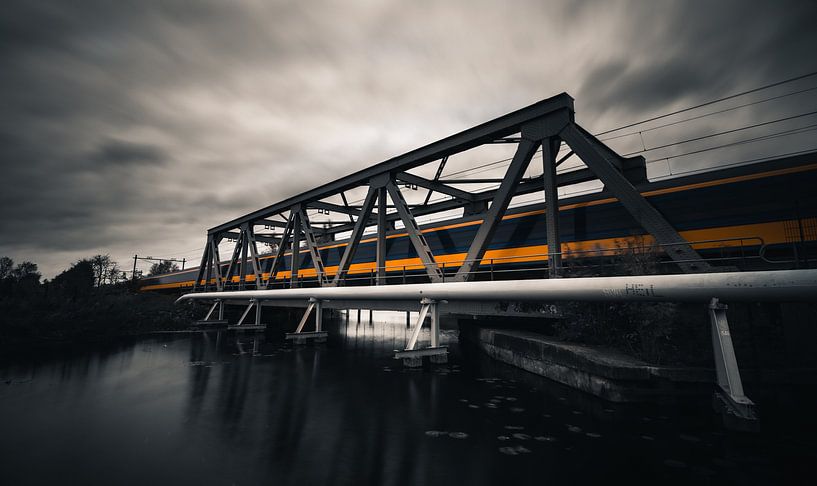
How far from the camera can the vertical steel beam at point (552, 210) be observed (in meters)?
11.6

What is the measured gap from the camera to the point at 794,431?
7238mm

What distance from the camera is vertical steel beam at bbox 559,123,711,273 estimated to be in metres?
9.77

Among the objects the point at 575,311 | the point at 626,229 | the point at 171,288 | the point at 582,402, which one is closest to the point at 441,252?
the point at 575,311

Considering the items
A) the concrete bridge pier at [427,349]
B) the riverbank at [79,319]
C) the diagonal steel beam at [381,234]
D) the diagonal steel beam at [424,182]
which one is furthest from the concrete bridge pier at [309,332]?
the riverbank at [79,319]

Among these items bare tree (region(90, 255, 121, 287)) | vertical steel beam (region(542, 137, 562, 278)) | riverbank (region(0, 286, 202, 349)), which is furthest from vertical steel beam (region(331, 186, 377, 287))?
bare tree (region(90, 255, 121, 287))

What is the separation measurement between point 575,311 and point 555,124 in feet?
23.1

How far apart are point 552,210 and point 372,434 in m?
9.08

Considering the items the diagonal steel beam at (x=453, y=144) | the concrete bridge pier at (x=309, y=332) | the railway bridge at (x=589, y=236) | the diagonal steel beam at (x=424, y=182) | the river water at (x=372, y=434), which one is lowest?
the river water at (x=372, y=434)

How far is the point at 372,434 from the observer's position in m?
7.53

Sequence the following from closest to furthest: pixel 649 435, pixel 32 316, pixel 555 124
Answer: pixel 649 435 → pixel 555 124 → pixel 32 316

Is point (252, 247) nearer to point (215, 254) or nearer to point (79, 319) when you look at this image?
point (215, 254)

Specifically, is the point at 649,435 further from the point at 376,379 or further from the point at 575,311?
the point at 376,379

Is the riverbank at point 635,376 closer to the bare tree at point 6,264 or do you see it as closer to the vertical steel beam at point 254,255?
the vertical steel beam at point 254,255

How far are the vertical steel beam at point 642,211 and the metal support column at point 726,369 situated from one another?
1.50m
